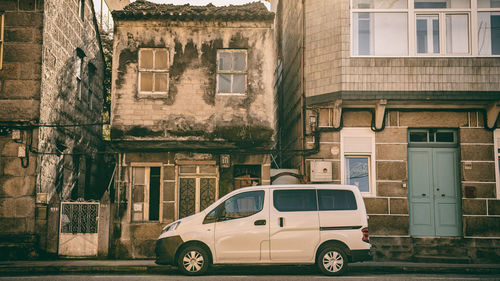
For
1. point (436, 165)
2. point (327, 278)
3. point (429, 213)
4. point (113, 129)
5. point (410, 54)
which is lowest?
point (327, 278)

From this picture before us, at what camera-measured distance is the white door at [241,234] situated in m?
11.5

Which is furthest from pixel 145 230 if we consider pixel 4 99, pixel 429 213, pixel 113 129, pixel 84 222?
pixel 429 213

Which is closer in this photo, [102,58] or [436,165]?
[436,165]

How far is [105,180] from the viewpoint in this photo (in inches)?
877

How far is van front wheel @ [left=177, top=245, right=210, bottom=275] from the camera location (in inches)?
452

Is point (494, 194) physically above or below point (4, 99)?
below

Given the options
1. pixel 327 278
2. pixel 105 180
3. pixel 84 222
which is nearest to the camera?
pixel 327 278

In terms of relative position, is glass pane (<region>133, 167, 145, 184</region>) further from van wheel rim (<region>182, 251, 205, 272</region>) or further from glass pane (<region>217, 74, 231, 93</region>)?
van wheel rim (<region>182, 251, 205, 272</region>)

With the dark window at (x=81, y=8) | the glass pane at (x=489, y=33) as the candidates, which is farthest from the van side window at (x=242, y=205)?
the dark window at (x=81, y=8)

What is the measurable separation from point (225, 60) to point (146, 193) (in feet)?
16.3

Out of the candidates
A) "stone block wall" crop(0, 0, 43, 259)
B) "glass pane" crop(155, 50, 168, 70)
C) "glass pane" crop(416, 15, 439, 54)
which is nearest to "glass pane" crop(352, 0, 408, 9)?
"glass pane" crop(416, 15, 439, 54)

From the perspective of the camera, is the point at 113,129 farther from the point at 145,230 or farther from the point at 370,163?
the point at 370,163

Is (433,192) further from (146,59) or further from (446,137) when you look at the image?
(146,59)

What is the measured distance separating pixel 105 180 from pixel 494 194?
50.7ft
